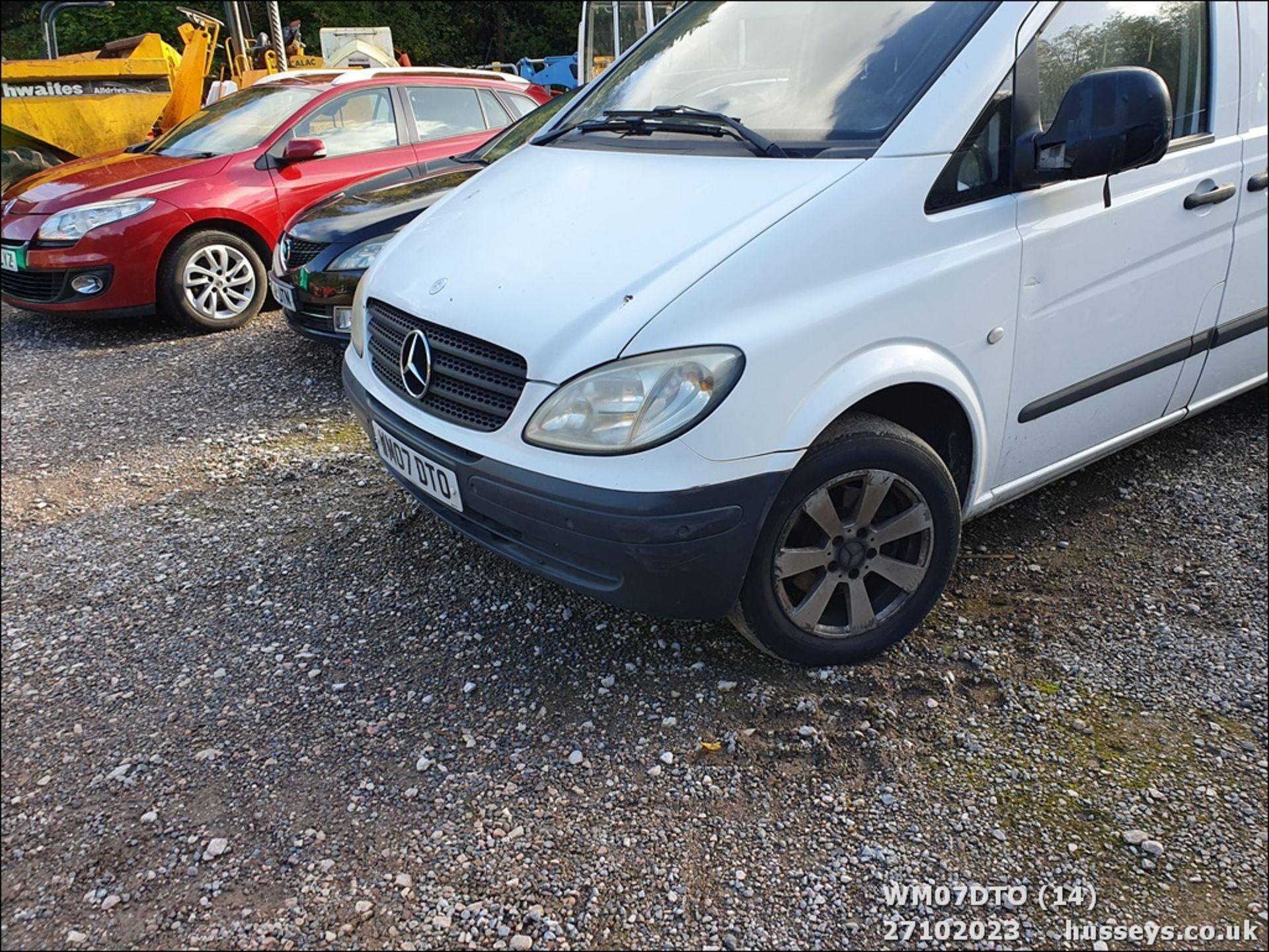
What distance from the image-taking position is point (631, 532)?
81.2 inches

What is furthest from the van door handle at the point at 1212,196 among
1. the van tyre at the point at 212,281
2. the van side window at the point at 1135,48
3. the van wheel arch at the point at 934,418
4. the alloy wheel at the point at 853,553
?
the van tyre at the point at 212,281

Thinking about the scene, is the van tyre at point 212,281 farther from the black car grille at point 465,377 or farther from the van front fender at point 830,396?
the van front fender at point 830,396

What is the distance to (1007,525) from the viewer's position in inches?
126

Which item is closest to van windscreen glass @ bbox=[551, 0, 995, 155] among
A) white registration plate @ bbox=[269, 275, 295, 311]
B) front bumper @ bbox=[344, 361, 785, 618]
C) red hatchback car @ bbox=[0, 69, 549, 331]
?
front bumper @ bbox=[344, 361, 785, 618]

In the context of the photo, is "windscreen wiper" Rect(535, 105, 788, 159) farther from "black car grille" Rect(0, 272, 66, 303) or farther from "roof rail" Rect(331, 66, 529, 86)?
"black car grille" Rect(0, 272, 66, 303)

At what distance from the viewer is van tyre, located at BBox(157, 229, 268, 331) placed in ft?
19.1

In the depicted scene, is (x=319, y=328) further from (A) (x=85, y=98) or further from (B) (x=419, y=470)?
(A) (x=85, y=98)

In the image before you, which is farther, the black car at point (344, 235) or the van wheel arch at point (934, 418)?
the black car at point (344, 235)

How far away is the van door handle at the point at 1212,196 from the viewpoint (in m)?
2.81

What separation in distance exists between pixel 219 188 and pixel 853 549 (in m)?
5.10

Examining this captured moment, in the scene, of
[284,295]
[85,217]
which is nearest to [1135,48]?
[284,295]

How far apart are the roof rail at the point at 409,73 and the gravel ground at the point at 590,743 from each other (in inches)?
156

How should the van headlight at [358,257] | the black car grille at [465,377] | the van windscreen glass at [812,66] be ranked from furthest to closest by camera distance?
the van headlight at [358,257], the van windscreen glass at [812,66], the black car grille at [465,377]

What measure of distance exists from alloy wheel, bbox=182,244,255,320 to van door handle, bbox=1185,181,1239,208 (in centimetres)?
532
